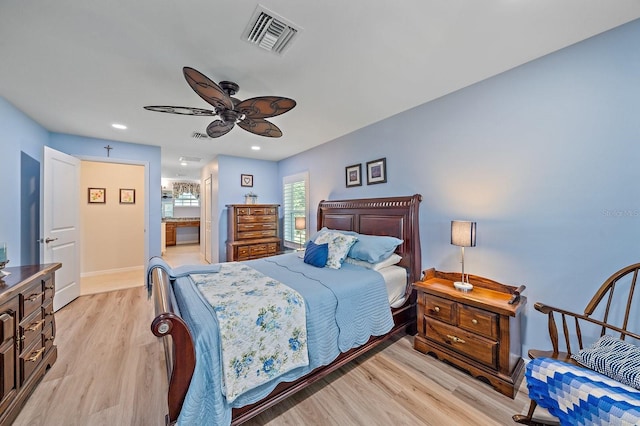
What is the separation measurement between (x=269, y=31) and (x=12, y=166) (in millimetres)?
3397

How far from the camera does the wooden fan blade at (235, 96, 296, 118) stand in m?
1.90

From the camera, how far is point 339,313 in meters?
1.92

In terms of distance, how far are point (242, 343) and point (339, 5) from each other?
214 cm

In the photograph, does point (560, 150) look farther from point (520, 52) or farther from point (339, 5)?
point (339, 5)

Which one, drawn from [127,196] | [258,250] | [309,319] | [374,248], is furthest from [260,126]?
[127,196]

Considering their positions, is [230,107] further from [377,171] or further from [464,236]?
[464,236]

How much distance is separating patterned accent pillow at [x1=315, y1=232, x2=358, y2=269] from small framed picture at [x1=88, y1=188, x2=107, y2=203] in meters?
5.26

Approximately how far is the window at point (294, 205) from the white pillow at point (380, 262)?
2.11 metres

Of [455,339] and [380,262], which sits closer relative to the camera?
[455,339]

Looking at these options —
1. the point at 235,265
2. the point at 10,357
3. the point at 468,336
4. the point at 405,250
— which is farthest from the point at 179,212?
the point at 468,336

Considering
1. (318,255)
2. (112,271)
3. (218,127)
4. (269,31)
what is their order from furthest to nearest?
(112,271), (318,255), (218,127), (269,31)

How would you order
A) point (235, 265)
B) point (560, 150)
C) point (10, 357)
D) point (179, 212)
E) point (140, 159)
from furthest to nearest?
1. point (179, 212)
2. point (140, 159)
3. point (235, 265)
4. point (560, 150)
5. point (10, 357)

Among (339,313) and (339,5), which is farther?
(339,313)

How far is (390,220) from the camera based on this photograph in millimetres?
3008
